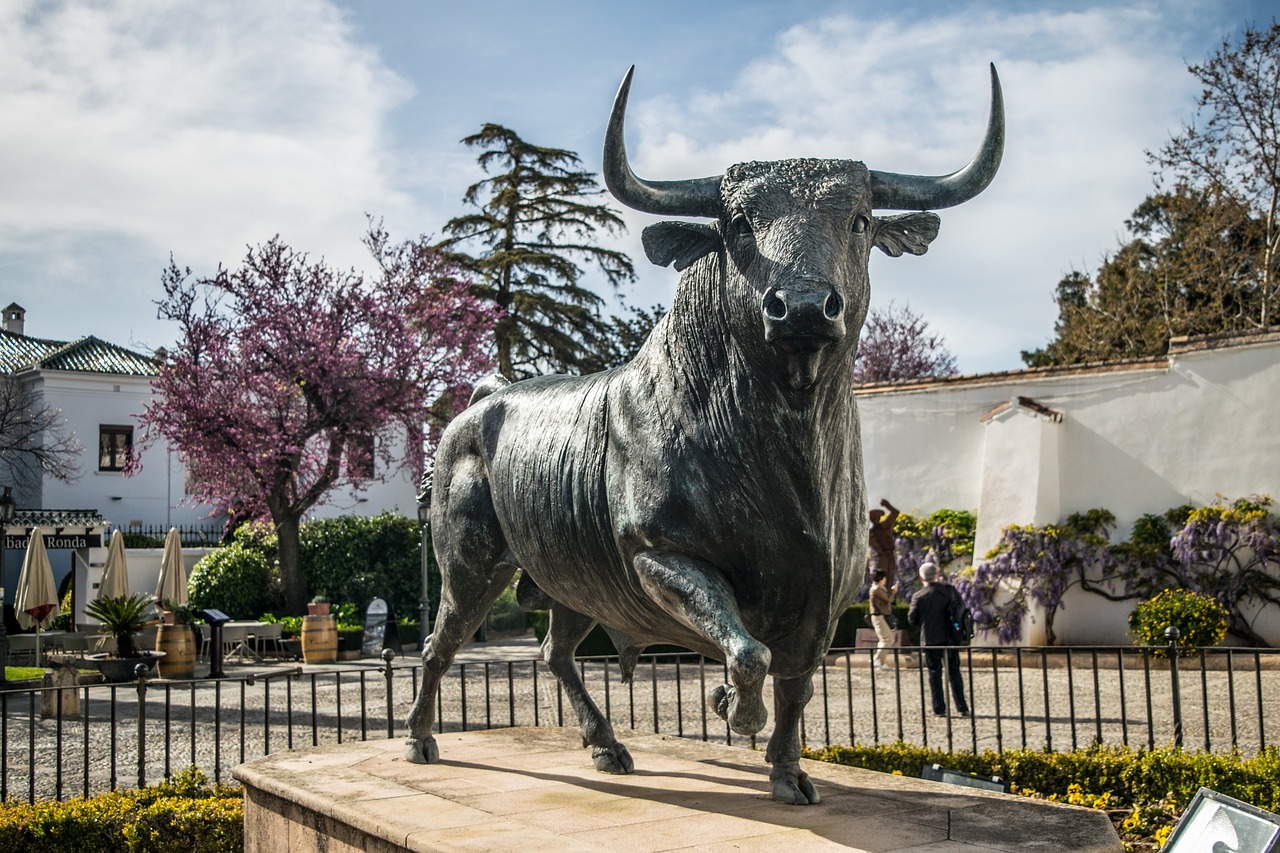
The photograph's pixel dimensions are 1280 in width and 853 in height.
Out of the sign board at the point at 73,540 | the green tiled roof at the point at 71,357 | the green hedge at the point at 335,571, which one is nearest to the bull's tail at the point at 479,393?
the green hedge at the point at 335,571

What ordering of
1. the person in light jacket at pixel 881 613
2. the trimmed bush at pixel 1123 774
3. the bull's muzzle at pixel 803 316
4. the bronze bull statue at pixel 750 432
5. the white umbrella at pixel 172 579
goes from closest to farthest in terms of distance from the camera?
the bull's muzzle at pixel 803 316, the bronze bull statue at pixel 750 432, the trimmed bush at pixel 1123 774, the person in light jacket at pixel 881 613, the white umbrella at pixel 172 579

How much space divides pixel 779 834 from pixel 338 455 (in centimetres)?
1950

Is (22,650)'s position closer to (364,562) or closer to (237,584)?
(237,584)

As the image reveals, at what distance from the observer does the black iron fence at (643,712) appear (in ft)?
29.5

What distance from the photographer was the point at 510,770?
5.05 m

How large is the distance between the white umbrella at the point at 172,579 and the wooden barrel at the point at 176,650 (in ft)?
3.34

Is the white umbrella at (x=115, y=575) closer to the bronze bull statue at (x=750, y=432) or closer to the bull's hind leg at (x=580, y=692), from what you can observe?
the bull's hind leg at (x=580, y=692)

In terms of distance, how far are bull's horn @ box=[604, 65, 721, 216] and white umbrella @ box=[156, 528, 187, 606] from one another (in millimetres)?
16105

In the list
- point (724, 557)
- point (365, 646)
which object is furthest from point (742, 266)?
point (365, 646)

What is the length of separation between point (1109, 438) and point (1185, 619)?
343cm

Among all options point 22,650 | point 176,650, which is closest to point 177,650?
point 176,650

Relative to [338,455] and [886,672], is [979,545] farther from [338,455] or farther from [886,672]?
[338,455]

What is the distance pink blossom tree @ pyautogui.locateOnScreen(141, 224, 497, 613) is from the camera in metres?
21.9

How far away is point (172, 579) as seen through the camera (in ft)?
59.3
